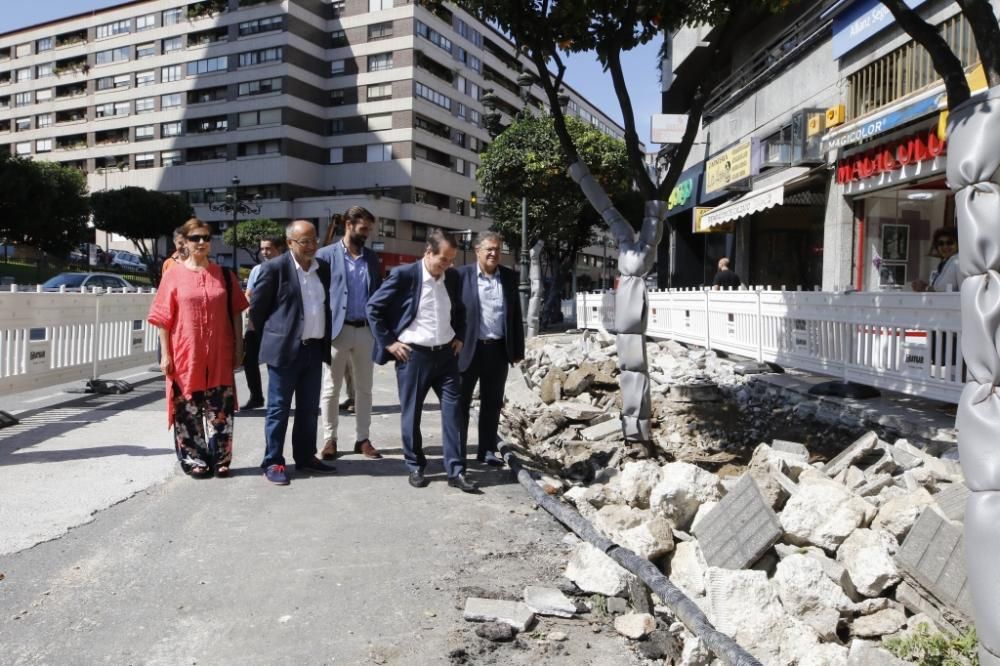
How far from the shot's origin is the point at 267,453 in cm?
563

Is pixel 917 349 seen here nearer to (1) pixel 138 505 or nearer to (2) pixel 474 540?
(2) pixel 474 540

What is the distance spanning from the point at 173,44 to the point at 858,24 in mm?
61253

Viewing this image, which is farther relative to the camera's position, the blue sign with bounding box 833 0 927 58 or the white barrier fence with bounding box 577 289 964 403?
the blue sign with bounding box 833 0 927 58

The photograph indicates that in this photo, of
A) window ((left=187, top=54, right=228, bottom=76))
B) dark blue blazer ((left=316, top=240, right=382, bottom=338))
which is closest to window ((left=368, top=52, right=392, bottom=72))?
window ((left=187, top=54, right=228, bottom=76))

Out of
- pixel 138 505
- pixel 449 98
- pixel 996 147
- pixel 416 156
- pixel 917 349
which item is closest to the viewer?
pixel 996 147

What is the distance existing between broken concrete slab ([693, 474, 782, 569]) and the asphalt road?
2.75 feet

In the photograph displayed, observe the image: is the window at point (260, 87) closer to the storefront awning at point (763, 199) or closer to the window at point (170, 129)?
the window at point (170, 129)

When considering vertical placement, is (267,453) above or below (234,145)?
below

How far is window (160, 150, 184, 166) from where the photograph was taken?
63.2 m

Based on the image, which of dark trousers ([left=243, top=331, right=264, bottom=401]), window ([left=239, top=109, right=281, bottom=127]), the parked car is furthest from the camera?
window ([left=239, top=109, right=281, bottom=127])

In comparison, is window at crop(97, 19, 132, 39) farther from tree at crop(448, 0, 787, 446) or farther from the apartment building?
tree at crop(448, 0, 787, 446)

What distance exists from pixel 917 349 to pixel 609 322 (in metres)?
13.5

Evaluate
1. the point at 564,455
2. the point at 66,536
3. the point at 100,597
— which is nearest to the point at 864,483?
the point at 564,455

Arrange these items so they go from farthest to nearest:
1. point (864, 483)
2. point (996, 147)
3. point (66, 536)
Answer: point (864, 483), point (66, 536), point (996, 147)
